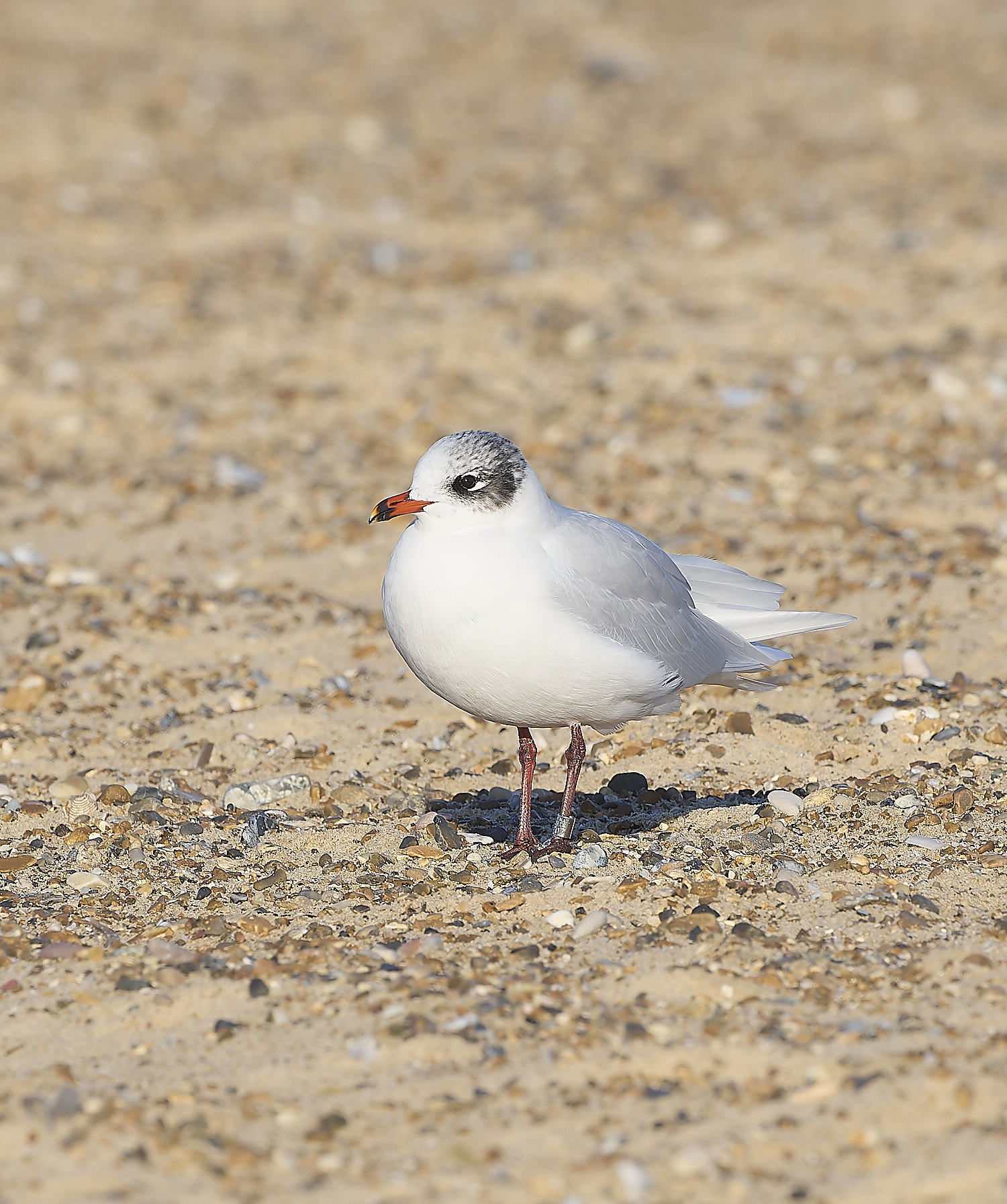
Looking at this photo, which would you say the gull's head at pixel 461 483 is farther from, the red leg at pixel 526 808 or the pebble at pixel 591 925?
the pebble at pixel 591 925

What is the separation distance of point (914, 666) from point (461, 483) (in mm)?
2692

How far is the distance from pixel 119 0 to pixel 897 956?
1444 centimetres

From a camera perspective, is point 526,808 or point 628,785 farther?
point 628,785

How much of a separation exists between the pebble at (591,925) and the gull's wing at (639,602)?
837mm

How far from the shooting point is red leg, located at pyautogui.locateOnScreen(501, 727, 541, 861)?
16.2 ft

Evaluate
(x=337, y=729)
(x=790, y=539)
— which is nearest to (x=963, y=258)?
(x=790, y=539)

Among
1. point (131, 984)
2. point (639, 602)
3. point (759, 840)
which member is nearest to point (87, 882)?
point (131, 984)

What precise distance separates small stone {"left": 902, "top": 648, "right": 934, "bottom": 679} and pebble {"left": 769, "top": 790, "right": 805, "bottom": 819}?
51.2 inches

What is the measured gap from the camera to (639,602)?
4.90 meters

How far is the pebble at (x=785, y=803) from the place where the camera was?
17.1 feet

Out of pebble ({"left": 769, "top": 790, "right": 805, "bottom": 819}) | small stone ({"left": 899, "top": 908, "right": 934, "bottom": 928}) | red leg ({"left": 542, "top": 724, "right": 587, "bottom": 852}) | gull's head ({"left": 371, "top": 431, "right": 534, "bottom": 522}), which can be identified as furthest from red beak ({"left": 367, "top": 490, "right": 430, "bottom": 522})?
small stone ({"left": 899, "top": 908, "right": 934, "bottom": 928})

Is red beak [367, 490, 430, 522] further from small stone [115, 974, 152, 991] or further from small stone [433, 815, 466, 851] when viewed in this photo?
small stone [115, 974, 152, 991]

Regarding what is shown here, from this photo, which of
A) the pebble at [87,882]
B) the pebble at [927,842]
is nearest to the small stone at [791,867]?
the pebble at [927,842]

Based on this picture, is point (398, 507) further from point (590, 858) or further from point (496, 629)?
point (590, 858)
